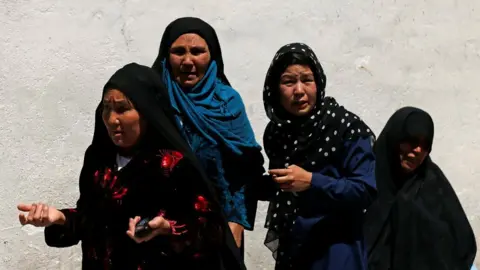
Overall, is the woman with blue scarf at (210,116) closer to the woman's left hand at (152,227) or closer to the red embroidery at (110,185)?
A: the red embroidery at (110,185)

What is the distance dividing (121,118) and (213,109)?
0.62 m

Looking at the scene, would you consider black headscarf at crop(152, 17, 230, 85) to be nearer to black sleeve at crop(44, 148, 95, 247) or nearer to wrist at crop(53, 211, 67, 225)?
black sleeve at crop(44, 148, 95, 247)

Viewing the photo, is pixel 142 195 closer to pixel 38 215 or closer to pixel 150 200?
pixel 150 200

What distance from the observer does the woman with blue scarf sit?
9.70 feet

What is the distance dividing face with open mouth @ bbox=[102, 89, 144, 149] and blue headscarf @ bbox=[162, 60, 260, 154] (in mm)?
485

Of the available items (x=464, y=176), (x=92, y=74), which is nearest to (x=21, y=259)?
(x=92, y=74)

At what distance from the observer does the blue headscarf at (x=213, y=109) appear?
2.95m

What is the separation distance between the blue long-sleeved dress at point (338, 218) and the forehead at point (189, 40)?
70 centimetres

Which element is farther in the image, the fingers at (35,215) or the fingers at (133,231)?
the fingers at (35,215)

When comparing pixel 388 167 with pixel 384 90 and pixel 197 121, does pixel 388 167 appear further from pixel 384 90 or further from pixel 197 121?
pixel 384 90

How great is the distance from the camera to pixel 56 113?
4.23 meters

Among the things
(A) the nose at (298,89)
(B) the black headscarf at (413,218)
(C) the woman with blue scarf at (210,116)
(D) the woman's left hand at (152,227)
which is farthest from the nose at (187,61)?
(B) the black headscarf at (413,218)

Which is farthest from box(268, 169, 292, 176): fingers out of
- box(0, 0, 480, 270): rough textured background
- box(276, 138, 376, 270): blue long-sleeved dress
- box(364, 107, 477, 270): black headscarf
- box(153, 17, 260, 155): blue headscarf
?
box(0, 0, 480, 270): rough textured background

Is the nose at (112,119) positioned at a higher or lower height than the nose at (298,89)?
lower
